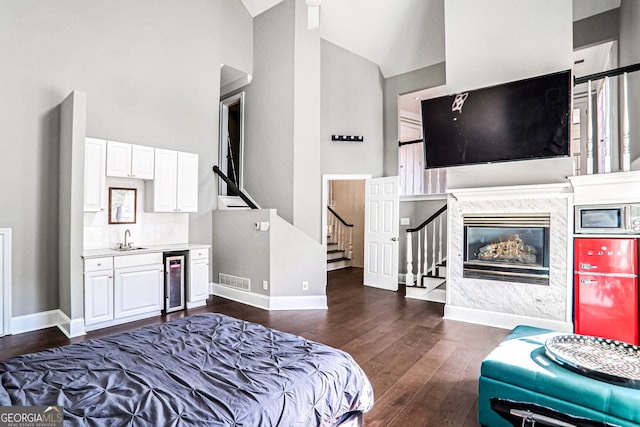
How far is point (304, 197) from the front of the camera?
5.72m

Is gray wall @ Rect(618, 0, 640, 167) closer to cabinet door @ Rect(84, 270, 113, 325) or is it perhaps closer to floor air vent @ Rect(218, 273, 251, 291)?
floor air vent @ Rect(218, 273, 251, 291)

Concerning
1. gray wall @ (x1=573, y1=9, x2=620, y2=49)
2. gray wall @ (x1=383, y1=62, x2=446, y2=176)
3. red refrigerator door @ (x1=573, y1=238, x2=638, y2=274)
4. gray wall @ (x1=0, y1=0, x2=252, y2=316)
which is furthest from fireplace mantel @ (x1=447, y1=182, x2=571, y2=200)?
gray wall @ (x1=0, y1=0, x2=252, y2=316)

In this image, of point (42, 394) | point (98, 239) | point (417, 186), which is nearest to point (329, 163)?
point (417, 186)

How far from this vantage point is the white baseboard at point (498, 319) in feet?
12.9

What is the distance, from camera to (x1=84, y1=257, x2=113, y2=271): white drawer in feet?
12.9

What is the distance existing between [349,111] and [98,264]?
5.02 meters

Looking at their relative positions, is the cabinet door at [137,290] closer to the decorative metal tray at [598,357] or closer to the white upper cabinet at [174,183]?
the white upper cabinet at [174,183]

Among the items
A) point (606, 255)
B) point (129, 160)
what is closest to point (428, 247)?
point (606, 255)

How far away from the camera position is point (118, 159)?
4461mm

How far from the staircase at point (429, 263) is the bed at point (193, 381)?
417 centimetres

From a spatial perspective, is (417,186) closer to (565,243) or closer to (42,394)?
(565,243)

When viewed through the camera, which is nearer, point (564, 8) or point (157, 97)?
point (564, 8)

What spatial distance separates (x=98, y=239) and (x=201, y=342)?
3.63 metres

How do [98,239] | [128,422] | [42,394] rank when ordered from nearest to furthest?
[128,422] < [42,394] < [98,239]
